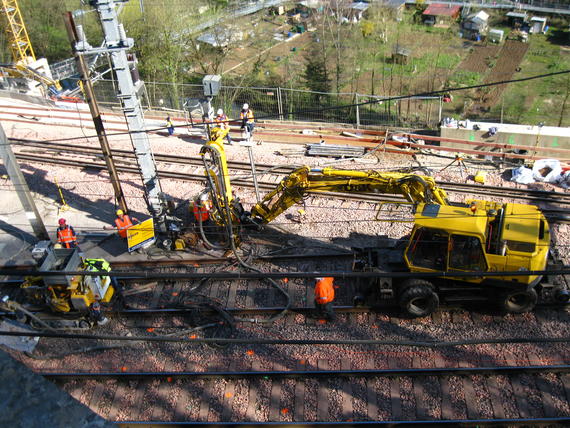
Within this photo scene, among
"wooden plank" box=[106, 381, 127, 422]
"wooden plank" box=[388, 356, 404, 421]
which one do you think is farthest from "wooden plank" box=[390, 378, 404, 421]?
"wooden plank" box=[106, 381, 127, 422]

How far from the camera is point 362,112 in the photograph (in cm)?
3142

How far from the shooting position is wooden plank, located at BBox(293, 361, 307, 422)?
10.5 meters

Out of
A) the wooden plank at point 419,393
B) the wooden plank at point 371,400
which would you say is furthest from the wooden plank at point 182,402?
the wooden plank at point 419,393

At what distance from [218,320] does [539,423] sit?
697 cm

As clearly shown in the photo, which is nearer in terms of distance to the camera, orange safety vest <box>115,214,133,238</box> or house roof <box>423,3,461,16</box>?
orange safety vest <box>115,214,133,238</box>

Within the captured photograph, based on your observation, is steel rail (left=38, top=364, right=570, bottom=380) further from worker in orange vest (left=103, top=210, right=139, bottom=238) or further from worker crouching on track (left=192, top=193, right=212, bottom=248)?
worker in orange vest (left=103, top=210, right=139, bottom=238)

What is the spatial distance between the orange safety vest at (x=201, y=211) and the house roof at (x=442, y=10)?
4365 cm

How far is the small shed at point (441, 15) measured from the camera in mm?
51156

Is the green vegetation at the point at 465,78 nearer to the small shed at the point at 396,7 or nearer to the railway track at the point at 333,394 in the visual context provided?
the small shed at the point at 396,7

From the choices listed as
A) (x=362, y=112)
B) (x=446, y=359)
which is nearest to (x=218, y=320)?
(x=446, y=359)

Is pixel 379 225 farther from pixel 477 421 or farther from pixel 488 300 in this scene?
pixel 477 421

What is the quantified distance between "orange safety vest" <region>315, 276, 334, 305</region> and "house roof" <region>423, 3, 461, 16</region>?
46008 millimetres

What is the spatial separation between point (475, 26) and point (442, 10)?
453 centimetres

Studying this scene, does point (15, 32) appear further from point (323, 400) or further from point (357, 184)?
point (323, 400)
